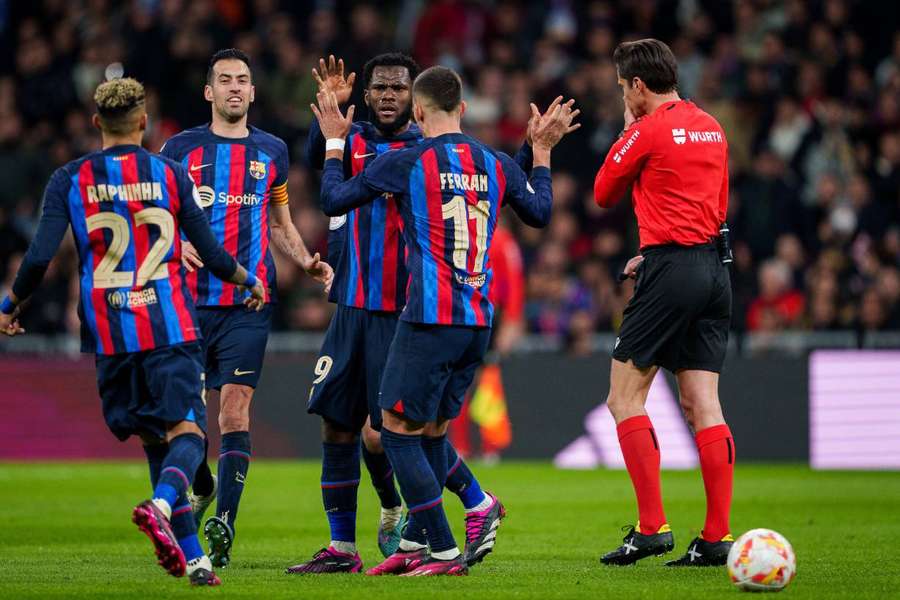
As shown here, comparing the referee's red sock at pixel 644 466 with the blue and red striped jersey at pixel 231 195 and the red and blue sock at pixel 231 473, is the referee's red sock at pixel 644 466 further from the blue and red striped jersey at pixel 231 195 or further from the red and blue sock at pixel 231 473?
the blue and red striped jersey at pixel 231 195

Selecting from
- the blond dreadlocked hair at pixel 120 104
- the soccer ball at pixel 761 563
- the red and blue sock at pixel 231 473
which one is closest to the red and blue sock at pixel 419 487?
the red and blue sock at pixel 231 473

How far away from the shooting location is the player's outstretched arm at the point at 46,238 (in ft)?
A: 22.7

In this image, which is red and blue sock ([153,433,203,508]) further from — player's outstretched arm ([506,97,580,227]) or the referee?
the referee

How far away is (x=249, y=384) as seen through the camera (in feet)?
28.5

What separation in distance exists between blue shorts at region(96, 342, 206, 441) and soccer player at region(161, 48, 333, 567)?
4.60ft

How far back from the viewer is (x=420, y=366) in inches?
289

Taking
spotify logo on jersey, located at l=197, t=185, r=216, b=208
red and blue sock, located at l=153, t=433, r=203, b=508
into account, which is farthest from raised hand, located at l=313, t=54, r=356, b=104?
red and blue sock, located at l=153, t=433, r=203, b=508

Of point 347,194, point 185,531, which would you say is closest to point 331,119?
point 347,194

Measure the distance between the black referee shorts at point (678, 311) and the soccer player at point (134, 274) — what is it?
230 cm

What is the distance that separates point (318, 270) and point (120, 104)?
67.1 inches

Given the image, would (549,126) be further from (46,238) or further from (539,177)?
(46,238)

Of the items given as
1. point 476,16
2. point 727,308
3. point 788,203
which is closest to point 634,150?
point 727,308

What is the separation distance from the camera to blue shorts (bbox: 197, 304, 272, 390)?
28.4ft

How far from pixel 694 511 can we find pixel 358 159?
4563 mm
